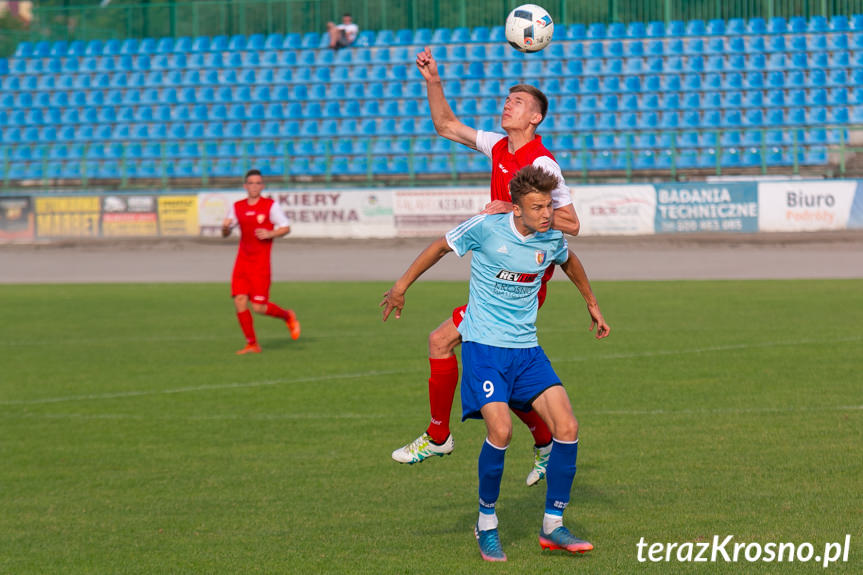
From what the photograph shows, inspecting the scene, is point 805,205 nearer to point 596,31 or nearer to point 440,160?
point 596,31

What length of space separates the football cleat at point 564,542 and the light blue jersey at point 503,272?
103 centimetres

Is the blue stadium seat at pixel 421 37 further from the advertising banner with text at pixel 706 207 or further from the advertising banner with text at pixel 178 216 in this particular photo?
the advertising banner with text at pixel 706 207

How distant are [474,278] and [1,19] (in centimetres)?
6418

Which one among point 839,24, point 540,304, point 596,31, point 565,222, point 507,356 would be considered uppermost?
point 596,31

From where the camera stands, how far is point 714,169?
1371 inches

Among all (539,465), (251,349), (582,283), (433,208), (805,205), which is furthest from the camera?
(433,208)

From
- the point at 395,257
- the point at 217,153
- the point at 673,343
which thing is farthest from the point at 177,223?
the point at 673,343

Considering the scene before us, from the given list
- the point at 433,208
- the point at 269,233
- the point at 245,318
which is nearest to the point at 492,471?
the point at 269,233

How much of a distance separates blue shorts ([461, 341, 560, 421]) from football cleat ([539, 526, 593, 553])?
2.36 feet

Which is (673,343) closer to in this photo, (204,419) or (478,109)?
(204,419)

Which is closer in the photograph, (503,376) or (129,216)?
(503,376)

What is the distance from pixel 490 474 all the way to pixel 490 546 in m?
0.39

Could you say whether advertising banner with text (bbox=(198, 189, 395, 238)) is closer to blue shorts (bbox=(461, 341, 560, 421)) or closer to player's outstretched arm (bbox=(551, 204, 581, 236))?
player's outstretched arm (bbox=(551, 204, 581, 236))

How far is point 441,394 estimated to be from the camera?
719 centimetres
